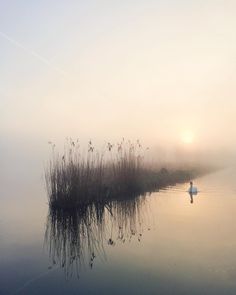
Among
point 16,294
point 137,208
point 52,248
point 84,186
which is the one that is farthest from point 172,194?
point 16,294

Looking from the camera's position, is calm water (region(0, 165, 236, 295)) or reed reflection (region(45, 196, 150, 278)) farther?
reed reflection (region(45, 196, 150, 278))

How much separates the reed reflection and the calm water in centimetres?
2

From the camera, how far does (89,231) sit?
8.46 meters

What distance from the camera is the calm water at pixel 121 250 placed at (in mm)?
5371

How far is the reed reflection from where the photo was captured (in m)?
6.69

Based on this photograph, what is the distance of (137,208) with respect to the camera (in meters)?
11.4

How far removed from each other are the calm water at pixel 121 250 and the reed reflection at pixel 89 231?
0.06 feet

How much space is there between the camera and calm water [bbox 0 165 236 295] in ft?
17.6

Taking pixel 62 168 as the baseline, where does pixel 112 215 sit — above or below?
below

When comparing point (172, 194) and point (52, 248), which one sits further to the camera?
point (172, 194)

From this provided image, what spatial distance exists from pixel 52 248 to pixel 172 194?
7.79 metres

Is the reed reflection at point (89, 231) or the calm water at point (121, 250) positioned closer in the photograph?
the calm water at point (121, 250)

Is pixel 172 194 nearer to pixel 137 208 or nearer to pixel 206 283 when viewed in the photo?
pixel 137 208

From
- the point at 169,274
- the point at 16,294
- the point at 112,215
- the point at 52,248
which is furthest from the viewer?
the point at 112,215
